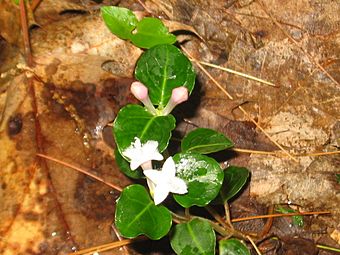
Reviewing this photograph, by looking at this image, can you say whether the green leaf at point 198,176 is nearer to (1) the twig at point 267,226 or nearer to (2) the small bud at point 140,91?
(2) the small bud at point 140,91

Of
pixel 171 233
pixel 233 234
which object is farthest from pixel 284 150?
pixel 171 233

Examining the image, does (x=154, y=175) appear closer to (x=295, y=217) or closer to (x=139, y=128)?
(x=139, y=128)

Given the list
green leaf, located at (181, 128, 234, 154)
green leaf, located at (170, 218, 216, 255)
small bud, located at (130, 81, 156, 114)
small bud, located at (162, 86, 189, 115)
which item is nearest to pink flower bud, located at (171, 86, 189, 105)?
small bud, located at (162, 86, 189, 115)

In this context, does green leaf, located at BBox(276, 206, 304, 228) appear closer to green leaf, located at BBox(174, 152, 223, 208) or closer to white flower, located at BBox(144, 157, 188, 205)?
green leaf, located at BBox(174, 152, 223, 208)

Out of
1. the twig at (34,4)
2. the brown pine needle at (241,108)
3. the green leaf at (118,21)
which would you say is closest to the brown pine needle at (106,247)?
the brown pine needle at (241,108)

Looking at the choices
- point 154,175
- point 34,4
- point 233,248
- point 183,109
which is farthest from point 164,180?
point 34,4

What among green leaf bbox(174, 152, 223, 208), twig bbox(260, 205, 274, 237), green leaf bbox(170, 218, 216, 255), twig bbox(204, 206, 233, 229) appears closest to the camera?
green leaf bbox(174, 152, 223, 208)
